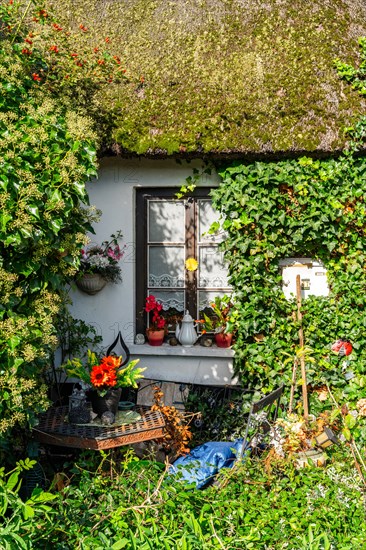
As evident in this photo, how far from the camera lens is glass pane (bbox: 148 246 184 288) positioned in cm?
564

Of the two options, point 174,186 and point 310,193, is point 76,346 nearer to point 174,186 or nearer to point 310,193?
point 174,186

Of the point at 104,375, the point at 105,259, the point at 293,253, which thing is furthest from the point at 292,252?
the point at 104,375

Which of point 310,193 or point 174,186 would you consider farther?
point 174,186

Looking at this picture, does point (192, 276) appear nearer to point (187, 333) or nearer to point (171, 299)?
point (171, 299)

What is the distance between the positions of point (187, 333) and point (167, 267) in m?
0.67

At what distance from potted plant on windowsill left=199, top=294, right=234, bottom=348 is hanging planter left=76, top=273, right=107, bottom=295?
97 cm

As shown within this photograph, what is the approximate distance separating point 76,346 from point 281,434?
218 cm

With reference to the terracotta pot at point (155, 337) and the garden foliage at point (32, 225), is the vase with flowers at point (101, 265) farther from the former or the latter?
the garden foliage at point (32, 225)

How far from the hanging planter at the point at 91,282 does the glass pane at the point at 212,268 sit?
2.99 feet

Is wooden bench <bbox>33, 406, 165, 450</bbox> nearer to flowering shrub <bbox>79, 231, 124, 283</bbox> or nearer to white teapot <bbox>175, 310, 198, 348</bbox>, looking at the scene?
white teapot <bbox>175, 310, 198, 348</bbox>

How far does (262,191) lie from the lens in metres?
5.17

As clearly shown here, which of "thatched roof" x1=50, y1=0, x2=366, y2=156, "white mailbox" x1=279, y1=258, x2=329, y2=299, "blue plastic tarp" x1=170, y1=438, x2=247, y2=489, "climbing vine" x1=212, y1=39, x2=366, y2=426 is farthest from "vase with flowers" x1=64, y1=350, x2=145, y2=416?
"thatched roof" x1=50, y1=0, x2=366, y2=156

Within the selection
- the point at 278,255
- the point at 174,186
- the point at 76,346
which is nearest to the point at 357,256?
the point at 278,255

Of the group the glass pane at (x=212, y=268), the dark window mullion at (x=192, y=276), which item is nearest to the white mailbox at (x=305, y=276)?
the glass pane at (x=212, y=268)
